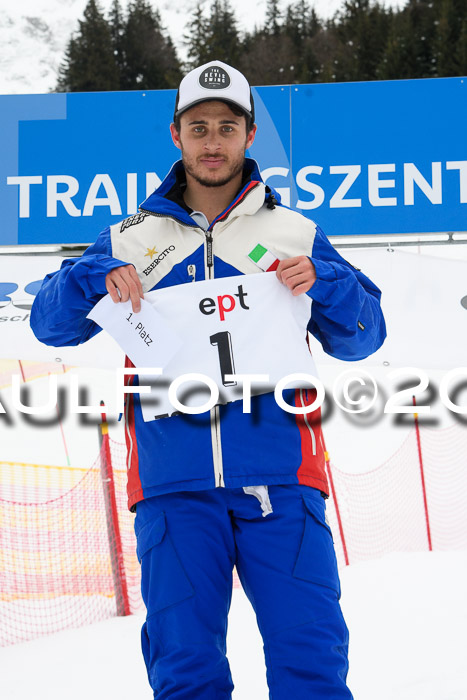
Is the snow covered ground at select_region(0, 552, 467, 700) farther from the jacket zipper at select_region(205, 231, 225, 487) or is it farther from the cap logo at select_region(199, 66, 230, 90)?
the cap logo at select_region(199, 66, 230, 90)

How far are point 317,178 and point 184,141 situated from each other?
2.67 m

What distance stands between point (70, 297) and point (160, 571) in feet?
2.45

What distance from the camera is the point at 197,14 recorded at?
137 feet

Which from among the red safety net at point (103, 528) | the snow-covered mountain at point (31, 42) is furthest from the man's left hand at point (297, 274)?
the snow-covered mountain at point (31, 42)

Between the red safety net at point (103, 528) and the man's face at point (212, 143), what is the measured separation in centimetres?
354

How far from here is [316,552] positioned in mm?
1954

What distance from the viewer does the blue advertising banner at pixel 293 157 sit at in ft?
15.9

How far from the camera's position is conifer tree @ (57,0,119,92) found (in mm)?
38594

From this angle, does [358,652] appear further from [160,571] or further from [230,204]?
[230,204]

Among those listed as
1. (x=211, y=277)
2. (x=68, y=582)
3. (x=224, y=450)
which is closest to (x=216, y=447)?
(x=224, y=450)

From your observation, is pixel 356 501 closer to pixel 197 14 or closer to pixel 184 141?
pixel 184 141

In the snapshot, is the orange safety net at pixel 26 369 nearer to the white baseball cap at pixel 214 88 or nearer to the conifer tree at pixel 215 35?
the white baseball cap at pixel 214 88

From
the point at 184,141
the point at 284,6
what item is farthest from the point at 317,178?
the point at 284,6

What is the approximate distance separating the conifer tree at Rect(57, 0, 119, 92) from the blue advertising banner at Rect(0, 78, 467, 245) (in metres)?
33.9
